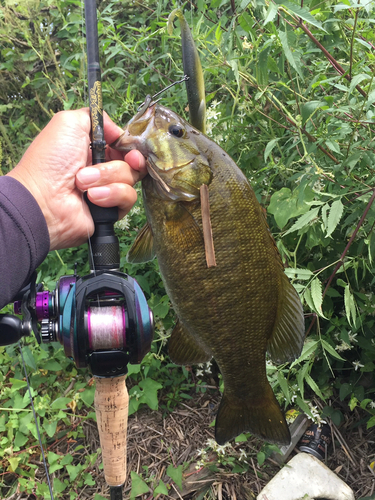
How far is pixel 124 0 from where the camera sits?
3168 millimetres

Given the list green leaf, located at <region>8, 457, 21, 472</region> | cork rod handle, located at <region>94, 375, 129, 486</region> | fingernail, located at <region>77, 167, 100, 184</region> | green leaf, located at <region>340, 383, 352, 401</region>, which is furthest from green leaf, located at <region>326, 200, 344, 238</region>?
green leaf, located at <region>8, 457, 21, 472</region>

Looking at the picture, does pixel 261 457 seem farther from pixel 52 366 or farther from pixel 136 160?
pixel 136 160

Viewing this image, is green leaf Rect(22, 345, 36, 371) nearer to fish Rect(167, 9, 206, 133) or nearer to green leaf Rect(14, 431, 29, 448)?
green leaf Rect(14, 431, 29, 448)

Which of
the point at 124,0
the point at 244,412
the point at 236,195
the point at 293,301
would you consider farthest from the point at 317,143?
the point at 124,0

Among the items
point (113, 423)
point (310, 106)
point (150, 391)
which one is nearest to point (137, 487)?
point (150, 391)

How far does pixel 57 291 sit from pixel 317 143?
1.12 metres

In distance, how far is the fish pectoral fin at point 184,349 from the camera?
1.42 metres

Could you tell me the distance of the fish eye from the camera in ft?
4.17

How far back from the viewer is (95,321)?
113 centimetres

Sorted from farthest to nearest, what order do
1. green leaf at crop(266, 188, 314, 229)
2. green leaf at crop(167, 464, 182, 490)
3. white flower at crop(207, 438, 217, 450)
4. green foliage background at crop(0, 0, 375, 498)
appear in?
white flower at crop(207, 438, 217, 450) → green leaf at crop(167, 464, 182, 490) → green leaf at crop(266, 188, 314, 229) → green foliage background at crop(0, 0, 375, 498)

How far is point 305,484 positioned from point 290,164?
5.50 feet

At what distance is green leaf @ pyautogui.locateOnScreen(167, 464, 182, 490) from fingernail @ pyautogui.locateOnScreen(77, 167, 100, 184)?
1.67m

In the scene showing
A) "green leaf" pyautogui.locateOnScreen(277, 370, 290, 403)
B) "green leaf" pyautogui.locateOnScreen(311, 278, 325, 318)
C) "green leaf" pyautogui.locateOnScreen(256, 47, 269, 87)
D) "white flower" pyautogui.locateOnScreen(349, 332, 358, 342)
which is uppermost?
"green leaf" pyautogui.locateOnScreen(256, 47, 269, 87)

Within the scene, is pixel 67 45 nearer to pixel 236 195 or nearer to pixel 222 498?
pixel 236 195
